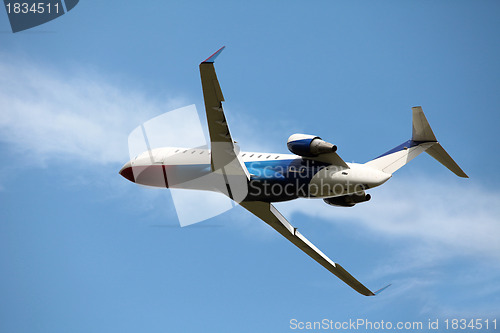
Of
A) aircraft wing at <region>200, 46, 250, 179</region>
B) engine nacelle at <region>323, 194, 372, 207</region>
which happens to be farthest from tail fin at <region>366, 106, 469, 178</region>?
aircraft wing at <region>200, 46, 250, 179</region>

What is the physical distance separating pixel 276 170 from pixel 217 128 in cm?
385

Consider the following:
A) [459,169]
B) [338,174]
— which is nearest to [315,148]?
[338,174]

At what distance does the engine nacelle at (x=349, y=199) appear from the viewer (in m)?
Result: 30.6

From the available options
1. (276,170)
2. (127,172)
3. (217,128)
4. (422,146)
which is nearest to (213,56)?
(217,128)

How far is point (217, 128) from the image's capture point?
2694cm

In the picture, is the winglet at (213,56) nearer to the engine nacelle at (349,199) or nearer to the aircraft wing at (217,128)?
the aircraft wing at (217,128)

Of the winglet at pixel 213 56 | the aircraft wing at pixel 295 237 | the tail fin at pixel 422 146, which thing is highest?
the winglet at pixel 213 56

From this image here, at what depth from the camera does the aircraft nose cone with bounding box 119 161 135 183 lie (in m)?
34.1

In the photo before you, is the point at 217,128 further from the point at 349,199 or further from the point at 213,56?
the point at 349,199

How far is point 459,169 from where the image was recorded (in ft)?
103

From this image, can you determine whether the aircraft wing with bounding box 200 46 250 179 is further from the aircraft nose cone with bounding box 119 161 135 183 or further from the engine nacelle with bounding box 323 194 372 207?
the aircraft nose cone with bounding box 119 161 135 183

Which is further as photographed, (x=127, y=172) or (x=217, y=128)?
(x=127, y=172)

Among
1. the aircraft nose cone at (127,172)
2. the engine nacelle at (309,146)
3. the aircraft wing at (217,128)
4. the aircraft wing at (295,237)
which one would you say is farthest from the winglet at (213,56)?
the aircraft nose cone at (127,172)

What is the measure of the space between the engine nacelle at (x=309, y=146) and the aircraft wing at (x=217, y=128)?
8.69 ft
